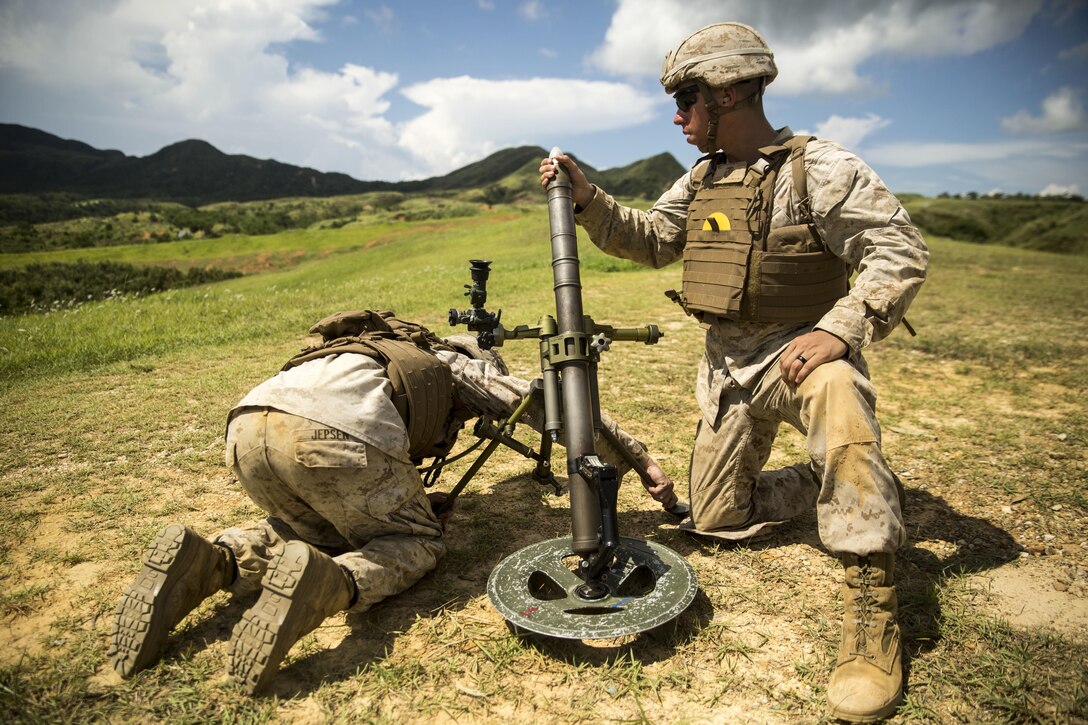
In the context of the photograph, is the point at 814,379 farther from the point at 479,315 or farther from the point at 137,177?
the point at 137,177

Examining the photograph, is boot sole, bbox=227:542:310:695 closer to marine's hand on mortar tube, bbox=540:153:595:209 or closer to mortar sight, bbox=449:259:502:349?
mortar sight, bbox=449:259:502:349

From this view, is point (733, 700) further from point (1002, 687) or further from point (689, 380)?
point (689, 380)

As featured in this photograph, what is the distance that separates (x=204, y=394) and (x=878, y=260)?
7.32 meters

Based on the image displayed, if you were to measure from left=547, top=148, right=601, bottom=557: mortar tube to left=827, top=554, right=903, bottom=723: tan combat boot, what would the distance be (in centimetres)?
126

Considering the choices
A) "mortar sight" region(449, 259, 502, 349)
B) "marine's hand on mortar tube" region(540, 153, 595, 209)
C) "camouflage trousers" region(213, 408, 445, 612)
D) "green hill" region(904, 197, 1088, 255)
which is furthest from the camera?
"green hill" region(904, 197, 1088, 255)

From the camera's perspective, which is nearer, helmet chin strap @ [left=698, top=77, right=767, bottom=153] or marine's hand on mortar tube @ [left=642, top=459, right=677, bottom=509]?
helmet chin strap @ [left=698, top=77, right=767, bottom=153]

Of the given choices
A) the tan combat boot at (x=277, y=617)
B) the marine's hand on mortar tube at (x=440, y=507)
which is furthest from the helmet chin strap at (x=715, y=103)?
the tan combat boot at (x=277, y=617)

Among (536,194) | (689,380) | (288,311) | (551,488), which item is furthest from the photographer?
(536,194)

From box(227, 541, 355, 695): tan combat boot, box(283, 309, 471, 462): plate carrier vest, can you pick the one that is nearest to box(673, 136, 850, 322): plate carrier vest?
box(283, 309, 471, 462): plate carrier vest

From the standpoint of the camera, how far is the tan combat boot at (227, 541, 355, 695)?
274 cm

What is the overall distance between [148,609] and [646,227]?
3904 millimetres

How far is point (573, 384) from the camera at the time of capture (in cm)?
350

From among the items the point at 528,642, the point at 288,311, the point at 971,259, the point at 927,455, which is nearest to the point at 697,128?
the point at 528,642

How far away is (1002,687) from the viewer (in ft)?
9.02
